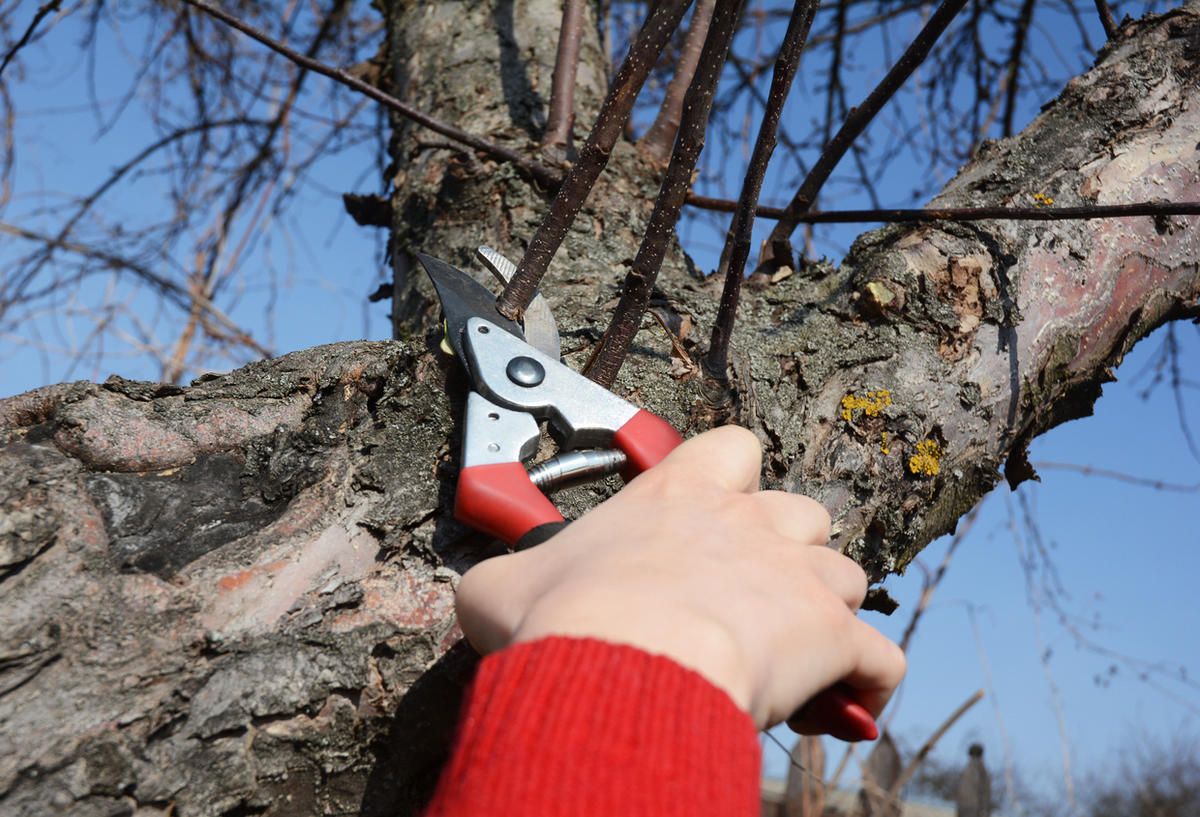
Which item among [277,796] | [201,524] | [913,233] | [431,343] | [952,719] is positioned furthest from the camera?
[952,719]

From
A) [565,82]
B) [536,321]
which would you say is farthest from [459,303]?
[565,82]

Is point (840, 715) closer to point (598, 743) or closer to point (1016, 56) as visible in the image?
point (598, 743)

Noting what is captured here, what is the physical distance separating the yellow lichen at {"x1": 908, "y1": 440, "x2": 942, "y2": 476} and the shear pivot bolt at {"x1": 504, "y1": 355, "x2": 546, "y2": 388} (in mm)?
491

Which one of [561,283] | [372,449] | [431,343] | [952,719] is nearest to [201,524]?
[372,449]

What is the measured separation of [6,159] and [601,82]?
2.00m

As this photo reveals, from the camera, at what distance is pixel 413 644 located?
0.88m

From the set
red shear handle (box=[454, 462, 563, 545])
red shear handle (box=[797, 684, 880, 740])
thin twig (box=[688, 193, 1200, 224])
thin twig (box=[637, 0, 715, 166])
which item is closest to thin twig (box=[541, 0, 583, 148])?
thin twig (box=[637, 0, 715, 166])

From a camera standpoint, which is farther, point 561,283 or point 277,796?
point 561,283

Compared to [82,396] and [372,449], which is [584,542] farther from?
[82,396]

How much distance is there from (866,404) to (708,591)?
0.56 meters

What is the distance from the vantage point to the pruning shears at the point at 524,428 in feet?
2.96

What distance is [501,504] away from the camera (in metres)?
0.90

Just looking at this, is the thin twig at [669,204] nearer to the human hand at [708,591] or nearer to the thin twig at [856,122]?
the human hand at [708,591]

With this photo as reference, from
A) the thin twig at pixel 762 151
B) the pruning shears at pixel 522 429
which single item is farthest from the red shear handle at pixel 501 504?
the thin twig at pixel 762 151
